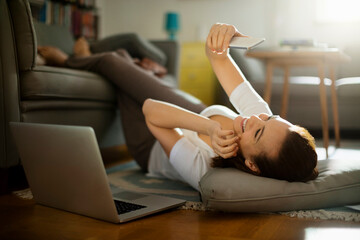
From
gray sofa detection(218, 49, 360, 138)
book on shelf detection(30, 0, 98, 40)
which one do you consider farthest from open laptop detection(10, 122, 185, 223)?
book on shelf detection(30, 0, 98, 40)

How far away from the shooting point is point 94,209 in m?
1.05

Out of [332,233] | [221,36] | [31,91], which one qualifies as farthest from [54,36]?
[332,233]

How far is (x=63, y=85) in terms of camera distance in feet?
5.35

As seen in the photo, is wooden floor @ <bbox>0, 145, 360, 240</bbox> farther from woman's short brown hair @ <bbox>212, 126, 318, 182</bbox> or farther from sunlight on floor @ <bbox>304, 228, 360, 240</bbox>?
woman's short brown hair @ <bbox>212, 126, 318, 182</bbox>

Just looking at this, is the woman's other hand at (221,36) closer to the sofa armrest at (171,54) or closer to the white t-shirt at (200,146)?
the white t-shirt at (200,146)

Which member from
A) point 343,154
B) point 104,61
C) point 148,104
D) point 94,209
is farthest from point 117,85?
point 343,154

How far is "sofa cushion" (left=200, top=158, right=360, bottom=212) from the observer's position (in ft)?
3.62

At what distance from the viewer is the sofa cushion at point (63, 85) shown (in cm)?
147

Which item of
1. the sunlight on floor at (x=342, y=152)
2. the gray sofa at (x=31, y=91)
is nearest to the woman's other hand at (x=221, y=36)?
the gray sofa at (x=31, y=91)

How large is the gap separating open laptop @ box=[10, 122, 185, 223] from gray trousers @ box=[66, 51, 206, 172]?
545 mm

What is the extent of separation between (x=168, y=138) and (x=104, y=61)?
67 cm

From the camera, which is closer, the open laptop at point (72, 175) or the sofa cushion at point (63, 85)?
the open laptop at point (72, 175)

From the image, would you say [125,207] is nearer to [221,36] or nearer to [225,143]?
[225,143]

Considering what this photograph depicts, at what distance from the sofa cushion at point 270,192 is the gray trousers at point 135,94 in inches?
25.2
